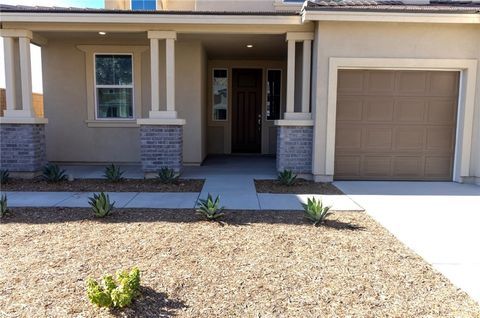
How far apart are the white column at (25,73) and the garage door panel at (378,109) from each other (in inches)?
305

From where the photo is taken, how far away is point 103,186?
7867mm

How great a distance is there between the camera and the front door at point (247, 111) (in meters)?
13.0

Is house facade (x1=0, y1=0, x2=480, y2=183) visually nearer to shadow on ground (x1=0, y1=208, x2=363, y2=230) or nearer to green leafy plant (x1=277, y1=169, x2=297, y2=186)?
green leafy plant (x1=277, y1=169, x2=297, y2=186)

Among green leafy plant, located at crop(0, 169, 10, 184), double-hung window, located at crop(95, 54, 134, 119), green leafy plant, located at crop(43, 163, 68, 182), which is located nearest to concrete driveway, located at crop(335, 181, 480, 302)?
green leafy plant, located at crop(43, 163, 68, 182)

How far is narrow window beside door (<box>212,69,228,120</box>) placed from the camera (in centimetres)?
1295

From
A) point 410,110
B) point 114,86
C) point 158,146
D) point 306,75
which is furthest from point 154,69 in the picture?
point 410,110

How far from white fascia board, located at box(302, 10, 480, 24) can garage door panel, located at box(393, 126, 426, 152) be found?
2.30m

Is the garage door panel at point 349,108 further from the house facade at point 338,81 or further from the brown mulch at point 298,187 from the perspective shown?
the brown mulch at point 298,187

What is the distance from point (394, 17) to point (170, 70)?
496 centimetres

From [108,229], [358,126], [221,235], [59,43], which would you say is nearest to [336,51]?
[358,126]

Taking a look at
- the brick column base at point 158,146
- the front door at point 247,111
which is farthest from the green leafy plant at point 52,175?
the front door at point 247,111

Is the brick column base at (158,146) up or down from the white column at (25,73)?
down

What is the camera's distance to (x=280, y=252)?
13.9 ft

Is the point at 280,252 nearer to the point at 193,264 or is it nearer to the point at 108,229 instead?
the point at 193,264
